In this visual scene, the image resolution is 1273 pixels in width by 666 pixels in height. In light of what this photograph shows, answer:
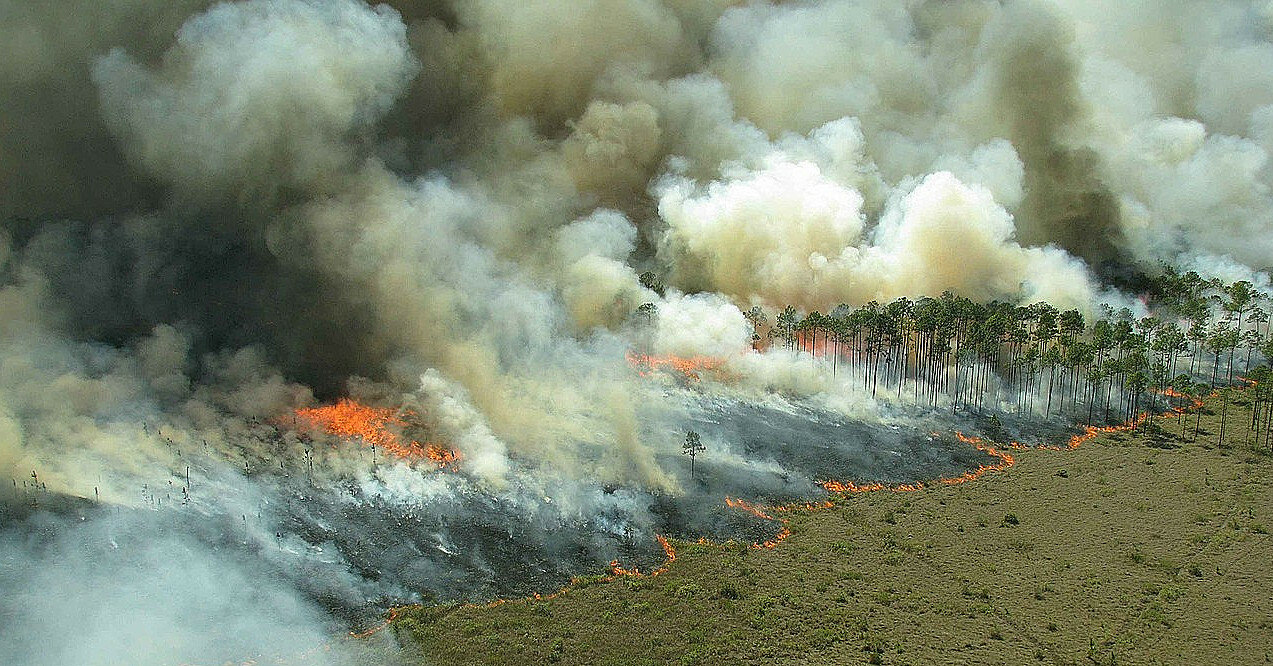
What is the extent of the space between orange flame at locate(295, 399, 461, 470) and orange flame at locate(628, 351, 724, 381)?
25.6 metres

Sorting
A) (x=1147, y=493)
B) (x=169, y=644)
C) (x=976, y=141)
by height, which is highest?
(x=976, y=141)

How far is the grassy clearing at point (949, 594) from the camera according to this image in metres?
45.5

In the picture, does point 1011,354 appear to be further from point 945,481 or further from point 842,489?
point 842,489

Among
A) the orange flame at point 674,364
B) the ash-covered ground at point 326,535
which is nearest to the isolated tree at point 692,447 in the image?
the ash-covered ground at point 326,535

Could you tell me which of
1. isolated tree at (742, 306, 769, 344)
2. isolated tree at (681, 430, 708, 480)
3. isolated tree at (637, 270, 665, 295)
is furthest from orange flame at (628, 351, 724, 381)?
isolated tree at (681, 430, 708, 480)

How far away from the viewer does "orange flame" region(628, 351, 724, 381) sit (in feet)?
288

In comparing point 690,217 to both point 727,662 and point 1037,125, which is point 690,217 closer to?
point 1037,125

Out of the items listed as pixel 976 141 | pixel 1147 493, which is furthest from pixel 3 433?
pixel 976 141

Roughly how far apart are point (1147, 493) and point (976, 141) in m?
78.9

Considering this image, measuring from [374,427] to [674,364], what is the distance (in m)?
33.0

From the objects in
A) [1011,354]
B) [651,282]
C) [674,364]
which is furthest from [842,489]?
[651,282]

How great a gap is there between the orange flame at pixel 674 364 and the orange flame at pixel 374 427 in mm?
25618

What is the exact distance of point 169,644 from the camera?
147 feet

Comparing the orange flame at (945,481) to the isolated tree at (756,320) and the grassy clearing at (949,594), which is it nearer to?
the grassy clearing at (949,594)
